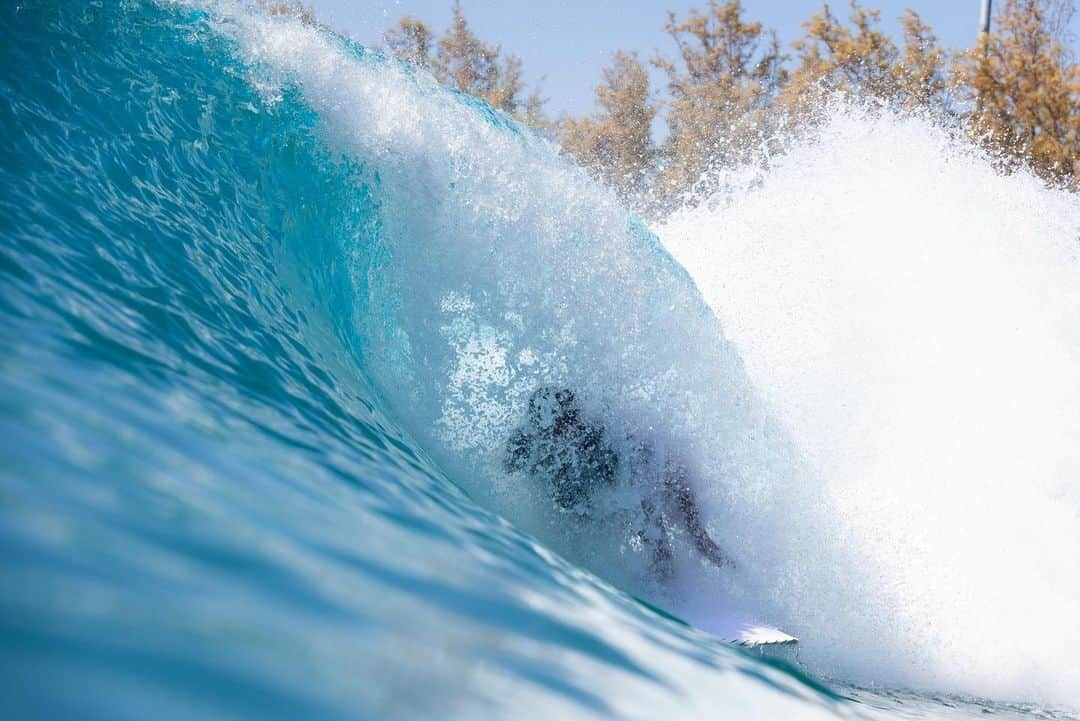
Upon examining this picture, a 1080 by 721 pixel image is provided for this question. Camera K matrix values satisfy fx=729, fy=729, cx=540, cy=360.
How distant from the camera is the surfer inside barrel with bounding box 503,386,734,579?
97.4 inches

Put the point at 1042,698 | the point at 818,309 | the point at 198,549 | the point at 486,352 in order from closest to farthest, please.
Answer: the point at 198,549 → the point at 1042,698 → the point at 486,352 → the point at 818,309

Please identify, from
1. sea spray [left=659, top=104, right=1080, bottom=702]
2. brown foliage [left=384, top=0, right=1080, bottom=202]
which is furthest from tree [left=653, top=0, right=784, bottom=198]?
sea spray [left=659, top=104, right=1080, bottom=702]

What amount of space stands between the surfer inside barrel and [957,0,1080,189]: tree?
10.0m

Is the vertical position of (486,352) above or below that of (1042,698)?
above

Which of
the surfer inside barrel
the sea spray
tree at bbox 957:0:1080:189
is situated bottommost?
the surfer inside barrel

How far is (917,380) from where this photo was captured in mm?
3723

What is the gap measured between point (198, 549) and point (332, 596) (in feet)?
0.43

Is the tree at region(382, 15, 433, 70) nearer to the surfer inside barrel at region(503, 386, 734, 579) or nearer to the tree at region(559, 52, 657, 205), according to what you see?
the tree at region(559, 52, 657, 205)

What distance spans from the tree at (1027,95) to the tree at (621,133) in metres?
7.22

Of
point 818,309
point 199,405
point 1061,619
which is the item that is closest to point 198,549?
point 199,405

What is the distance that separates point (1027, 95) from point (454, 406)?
38.7 feet

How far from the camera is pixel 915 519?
9.58ft

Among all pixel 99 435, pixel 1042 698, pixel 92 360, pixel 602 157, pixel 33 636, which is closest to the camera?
pixel 33 636

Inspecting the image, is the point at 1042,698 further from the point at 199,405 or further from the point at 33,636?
the point at 33,636
